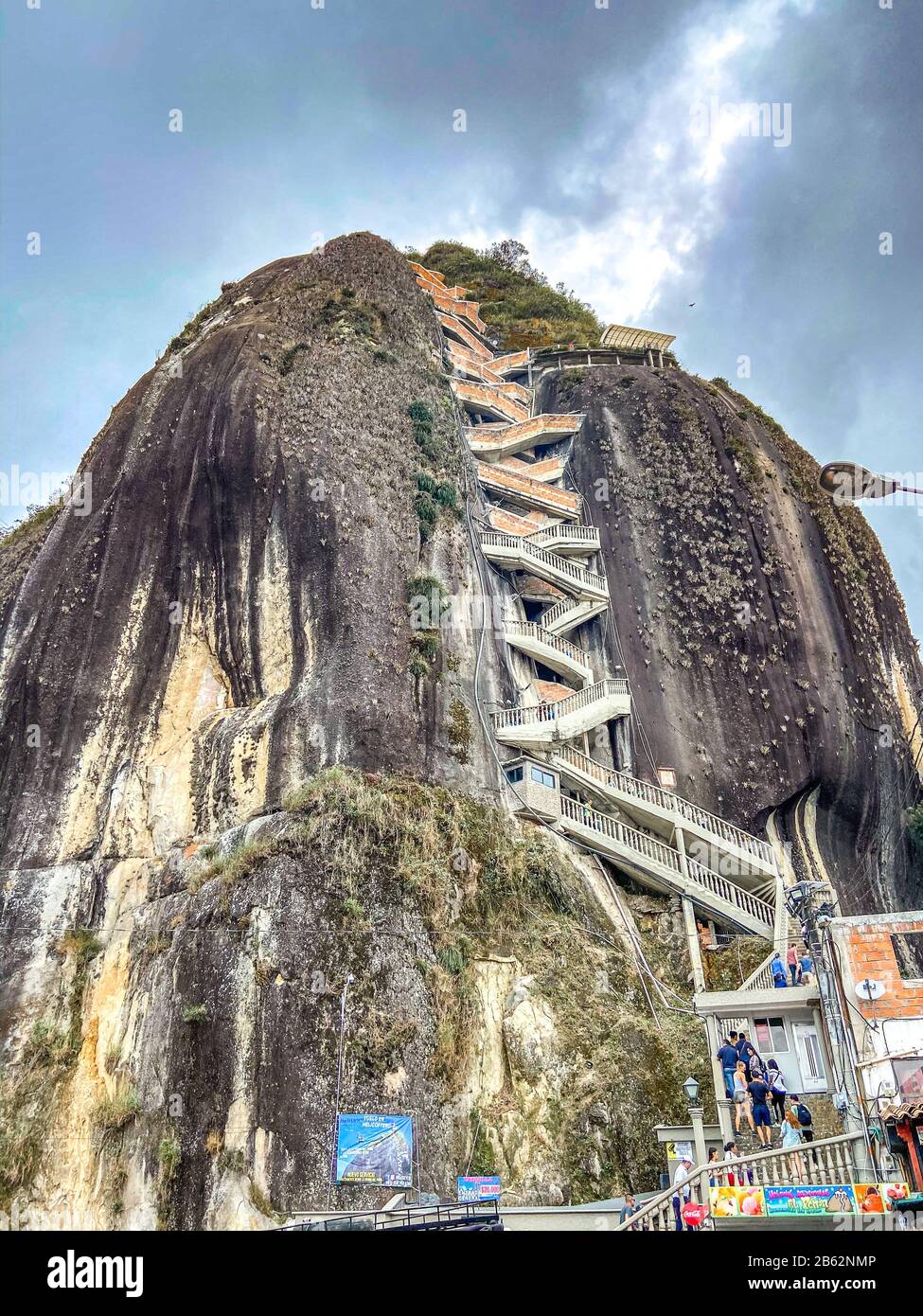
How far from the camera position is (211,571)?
32.9 metres

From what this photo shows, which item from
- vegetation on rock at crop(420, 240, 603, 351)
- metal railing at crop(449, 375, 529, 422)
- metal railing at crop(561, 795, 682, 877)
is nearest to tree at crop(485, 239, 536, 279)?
vegetation on rock at crop(420, 240, 603, 351)

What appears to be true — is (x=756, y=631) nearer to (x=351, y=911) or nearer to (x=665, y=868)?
(x=665, y=868)

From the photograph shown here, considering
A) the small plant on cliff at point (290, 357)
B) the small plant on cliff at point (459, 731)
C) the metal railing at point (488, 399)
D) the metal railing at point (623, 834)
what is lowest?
the metal railing at point (623, 834)

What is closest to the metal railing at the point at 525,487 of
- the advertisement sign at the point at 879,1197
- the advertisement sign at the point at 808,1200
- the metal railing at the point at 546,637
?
the metal railing at the point at 546,637

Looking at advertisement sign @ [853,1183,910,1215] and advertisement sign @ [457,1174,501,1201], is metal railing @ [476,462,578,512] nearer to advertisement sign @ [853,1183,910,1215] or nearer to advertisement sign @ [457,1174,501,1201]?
advertisement sign @ [457,1174,501,1201]

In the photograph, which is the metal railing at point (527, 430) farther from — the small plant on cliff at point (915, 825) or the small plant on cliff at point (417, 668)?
the small plant on cliff at point (915, 825)

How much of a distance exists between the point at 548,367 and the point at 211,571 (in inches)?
1025

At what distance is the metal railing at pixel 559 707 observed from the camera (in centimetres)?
3359

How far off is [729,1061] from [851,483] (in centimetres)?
2839

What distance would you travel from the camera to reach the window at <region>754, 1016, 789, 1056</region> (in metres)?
20.0

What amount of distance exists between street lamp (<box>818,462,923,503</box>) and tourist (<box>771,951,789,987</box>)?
18.0 meters

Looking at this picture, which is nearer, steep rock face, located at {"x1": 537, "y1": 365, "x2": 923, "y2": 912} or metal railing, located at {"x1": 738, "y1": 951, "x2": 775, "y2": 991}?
metal railing, located at {"x1": 738, "y1": 951, "x2": 775, "y2": 991}

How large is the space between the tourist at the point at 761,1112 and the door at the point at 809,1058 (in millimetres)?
2373

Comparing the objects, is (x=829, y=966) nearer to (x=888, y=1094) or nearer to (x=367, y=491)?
(x=888, y=1094)
